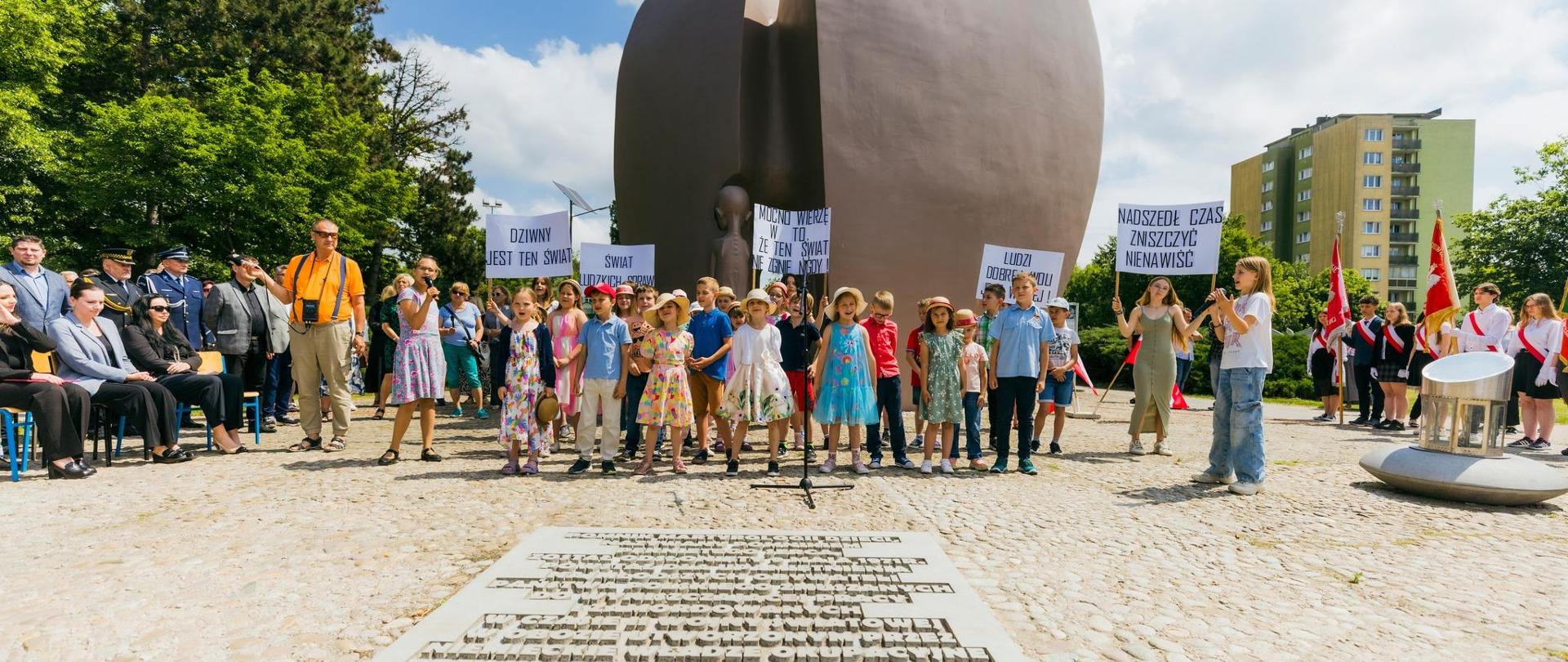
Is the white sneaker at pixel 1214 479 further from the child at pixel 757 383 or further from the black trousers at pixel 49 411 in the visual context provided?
the black trousers at pixel 49 411

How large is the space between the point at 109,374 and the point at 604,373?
153 inches

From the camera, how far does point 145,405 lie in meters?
6.12

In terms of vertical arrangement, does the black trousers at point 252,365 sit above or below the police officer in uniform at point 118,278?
below

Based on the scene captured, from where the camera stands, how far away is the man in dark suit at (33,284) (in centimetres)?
608

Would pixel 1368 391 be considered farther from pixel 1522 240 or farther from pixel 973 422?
pixel 1522 240

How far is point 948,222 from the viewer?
1082 centimetres

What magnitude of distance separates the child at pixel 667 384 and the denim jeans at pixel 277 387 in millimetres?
5264

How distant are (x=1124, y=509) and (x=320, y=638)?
433 cm

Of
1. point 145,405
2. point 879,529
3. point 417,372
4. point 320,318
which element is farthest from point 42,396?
point 879,529

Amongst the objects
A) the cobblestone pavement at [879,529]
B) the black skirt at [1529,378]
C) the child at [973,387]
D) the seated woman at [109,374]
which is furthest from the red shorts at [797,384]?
the black skirt at [1529,378]

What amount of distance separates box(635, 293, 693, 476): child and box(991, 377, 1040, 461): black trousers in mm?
2522

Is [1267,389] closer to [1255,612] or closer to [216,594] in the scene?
[1255,612]

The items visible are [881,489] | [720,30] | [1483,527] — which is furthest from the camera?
[720,30]

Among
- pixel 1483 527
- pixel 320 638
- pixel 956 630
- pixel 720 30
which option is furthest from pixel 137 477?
pixel 1483 527
